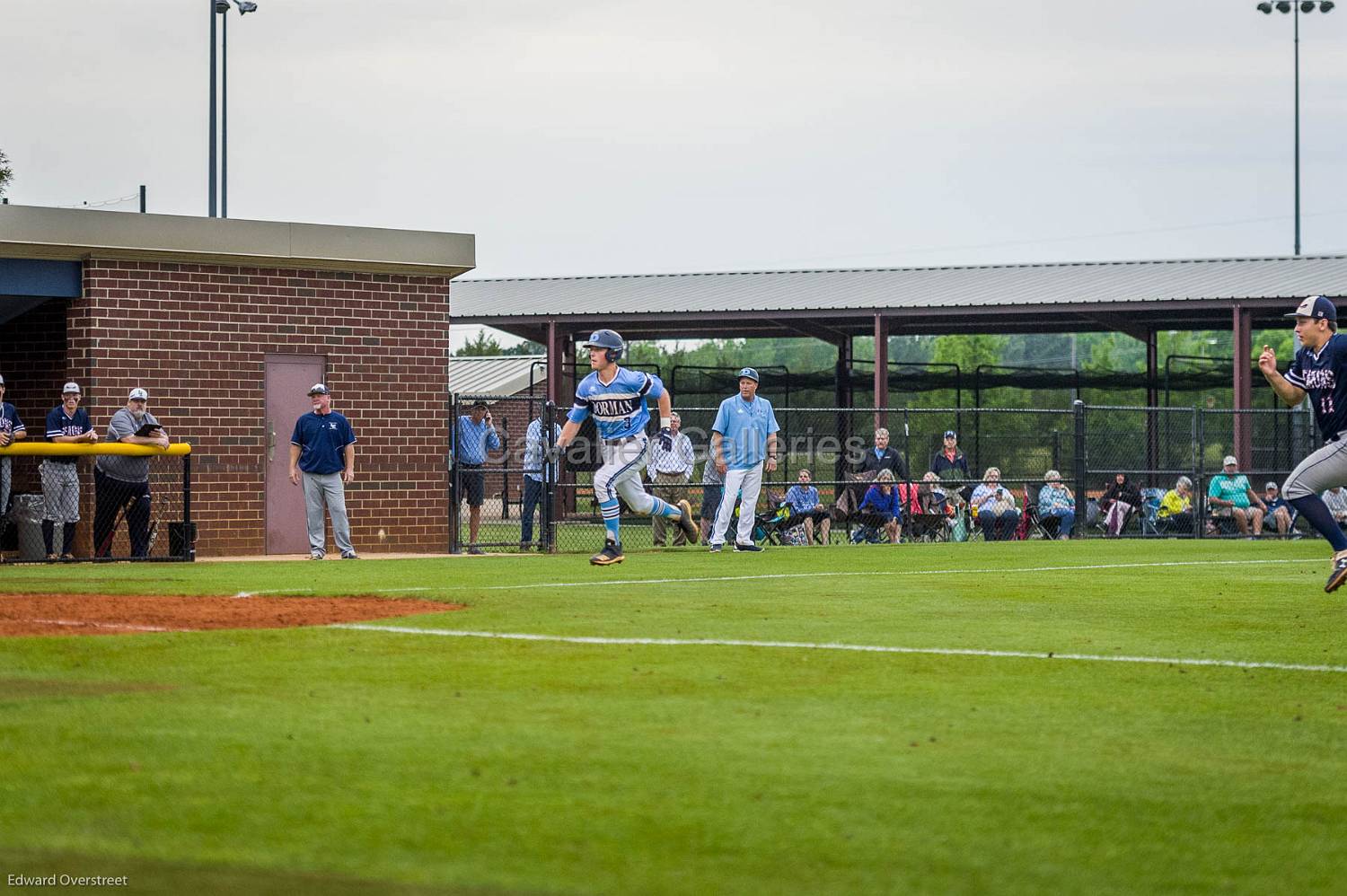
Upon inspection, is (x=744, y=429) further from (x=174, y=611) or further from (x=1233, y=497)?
(x=1233, y=497)

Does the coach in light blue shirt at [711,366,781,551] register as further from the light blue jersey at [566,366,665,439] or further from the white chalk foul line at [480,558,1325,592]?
the white chalk foul line at [480,558,1325,592]

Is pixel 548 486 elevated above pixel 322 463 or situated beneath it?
situated beneath

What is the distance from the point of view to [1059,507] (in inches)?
955

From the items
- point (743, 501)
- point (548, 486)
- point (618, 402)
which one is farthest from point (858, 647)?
point (548, 486)

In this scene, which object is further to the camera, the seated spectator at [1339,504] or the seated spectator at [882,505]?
the seated spectator at [1339,504]

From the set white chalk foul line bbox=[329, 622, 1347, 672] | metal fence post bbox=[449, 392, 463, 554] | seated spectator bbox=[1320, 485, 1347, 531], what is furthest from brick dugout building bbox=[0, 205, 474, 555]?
seated spectator bbox=[1320, 485, 1347, 531]

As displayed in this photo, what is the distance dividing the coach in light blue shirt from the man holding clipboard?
6.13 m

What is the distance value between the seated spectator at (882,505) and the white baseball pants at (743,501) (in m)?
4.00

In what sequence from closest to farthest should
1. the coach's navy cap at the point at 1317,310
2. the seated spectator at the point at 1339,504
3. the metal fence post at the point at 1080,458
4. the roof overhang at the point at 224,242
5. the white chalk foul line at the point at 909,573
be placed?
the coach's navy cap at the point at 1317,310, the white chalk foul line at the point at 909,573, the roof overhang at the point at 224,242, the metal fence post at the point at 1080,458, the seated spectator at the point at 1339,504

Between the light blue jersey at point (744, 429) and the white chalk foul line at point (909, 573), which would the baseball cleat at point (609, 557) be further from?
the light blue jersey at point (744, 429)

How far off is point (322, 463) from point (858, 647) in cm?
1054

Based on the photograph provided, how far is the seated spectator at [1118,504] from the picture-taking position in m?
24.5

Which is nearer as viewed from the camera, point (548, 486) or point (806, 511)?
point (548, 486)

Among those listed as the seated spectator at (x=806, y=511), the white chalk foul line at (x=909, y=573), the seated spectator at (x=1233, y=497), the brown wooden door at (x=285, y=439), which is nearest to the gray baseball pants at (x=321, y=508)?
the brown wooden door at (x=285, y=439)
